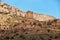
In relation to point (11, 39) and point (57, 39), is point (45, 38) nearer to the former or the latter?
point (57, 39)

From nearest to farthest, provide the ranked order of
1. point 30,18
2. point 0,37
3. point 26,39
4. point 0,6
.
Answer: point 26,39 → point 0,37 → point 30,18 → point 0,6

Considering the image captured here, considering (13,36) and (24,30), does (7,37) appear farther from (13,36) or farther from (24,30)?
(24,30)

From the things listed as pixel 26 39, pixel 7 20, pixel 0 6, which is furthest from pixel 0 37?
pixel 0 6

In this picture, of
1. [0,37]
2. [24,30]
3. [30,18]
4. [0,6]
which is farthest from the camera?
[0,6]

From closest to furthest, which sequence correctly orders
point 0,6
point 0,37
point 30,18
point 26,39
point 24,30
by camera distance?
point 26,39, point 0,37, point 24,30, point 30,18, point 0,6

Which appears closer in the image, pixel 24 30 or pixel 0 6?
pixel 24 30

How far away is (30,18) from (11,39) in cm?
2065

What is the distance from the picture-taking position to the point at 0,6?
76625mm

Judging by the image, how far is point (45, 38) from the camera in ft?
97.9

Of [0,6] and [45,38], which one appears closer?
[45,38]

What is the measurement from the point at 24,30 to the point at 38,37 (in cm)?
666

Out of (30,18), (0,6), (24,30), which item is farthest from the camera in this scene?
(0,6)

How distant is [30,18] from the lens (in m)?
50.2

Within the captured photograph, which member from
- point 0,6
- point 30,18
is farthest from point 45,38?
point 0,6
